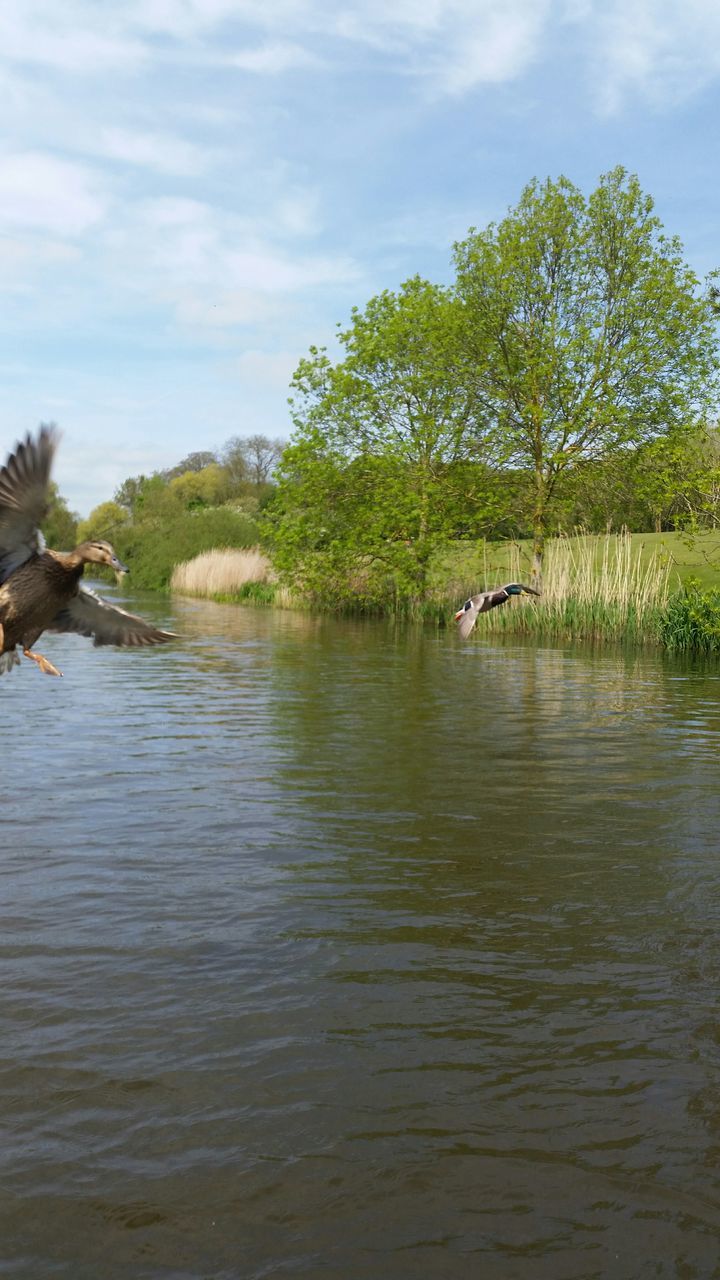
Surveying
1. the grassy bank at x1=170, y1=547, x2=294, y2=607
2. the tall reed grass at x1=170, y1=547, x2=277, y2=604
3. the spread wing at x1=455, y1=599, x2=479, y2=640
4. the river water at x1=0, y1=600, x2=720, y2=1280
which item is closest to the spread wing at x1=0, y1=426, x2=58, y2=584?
the river water at x1=0, y1=600, x2=720, y2=1280

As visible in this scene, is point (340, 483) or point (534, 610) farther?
point (340, 483)

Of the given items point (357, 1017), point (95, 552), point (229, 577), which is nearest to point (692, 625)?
point (95, 552)

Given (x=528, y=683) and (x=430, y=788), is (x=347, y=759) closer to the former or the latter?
(x=430, y=788)

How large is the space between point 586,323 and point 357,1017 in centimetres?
3297

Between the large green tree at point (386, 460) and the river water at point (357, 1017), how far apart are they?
→ 26166mm

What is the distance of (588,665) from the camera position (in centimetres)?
2148

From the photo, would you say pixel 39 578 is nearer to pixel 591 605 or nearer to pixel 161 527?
pixel 591 605

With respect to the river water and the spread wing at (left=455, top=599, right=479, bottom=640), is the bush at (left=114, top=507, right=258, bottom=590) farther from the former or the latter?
the river water

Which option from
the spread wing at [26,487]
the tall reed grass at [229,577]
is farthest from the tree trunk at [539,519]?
the spread wing at [26,487]

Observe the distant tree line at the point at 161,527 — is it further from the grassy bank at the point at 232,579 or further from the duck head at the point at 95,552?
the duck head at the point at 95,552

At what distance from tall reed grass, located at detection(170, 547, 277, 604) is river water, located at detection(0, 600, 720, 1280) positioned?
113 feet

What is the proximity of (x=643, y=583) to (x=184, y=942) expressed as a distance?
2235 cm

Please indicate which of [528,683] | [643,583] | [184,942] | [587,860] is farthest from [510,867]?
[643,583]

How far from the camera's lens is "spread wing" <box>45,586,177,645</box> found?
26.5ft
